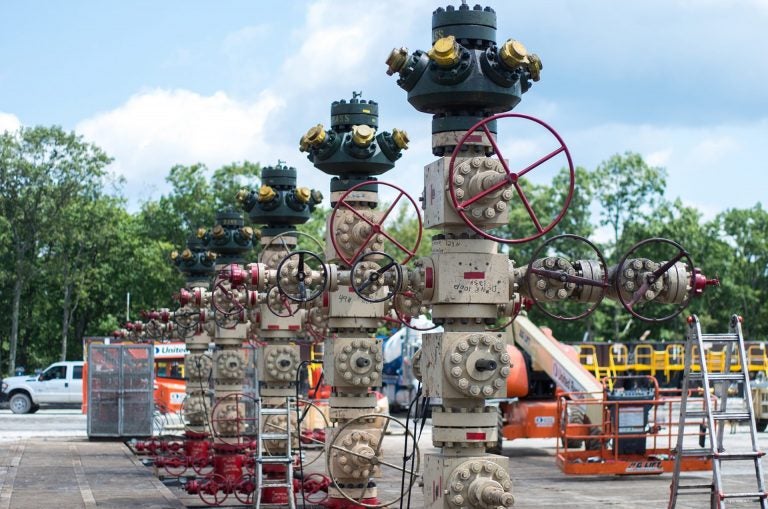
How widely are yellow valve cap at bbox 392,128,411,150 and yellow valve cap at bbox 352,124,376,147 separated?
28cm

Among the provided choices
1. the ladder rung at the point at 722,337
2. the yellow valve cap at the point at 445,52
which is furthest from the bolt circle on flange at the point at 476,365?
the yellow valve cap at the point at 445,52

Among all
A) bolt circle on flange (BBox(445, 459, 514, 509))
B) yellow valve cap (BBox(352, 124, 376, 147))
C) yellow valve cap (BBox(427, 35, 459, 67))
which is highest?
yellow valve cap (BBox(352, 124, 376, 147))

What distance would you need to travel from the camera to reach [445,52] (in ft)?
35.6

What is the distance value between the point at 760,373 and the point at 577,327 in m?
20.1

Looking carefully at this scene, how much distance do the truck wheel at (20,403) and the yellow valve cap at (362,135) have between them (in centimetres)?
3396

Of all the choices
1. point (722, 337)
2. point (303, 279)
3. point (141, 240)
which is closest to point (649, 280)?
point (722, 337)

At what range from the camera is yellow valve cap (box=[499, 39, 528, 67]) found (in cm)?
1096

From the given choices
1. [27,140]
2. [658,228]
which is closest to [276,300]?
[27,140]

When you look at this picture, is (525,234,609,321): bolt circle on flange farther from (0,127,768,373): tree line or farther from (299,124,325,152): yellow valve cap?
(0,127,768,373): tree line

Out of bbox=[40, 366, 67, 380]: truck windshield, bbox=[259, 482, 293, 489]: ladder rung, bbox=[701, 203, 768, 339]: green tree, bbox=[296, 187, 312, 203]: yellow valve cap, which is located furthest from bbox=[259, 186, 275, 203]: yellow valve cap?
bbox=[701, 203, 768, 339]: green tree

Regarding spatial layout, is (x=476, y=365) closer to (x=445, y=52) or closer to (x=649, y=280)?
(x=649, y=280)

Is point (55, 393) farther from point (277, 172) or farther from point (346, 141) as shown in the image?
point (346, 141)

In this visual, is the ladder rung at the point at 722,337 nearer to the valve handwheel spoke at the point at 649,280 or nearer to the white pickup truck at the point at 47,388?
the valve handwheel spoke at the point at 649,280

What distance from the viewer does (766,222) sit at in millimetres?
66875
